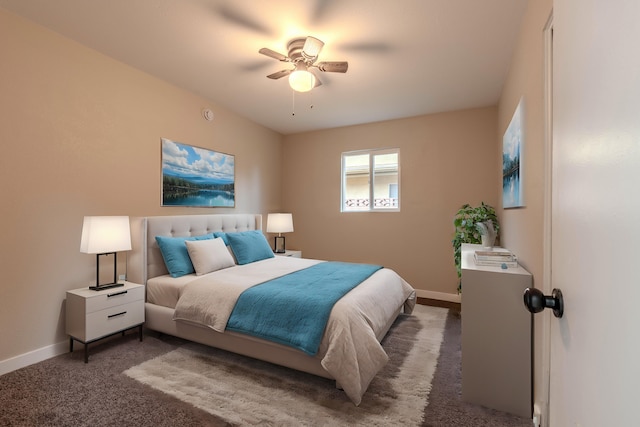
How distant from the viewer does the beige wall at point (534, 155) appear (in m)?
1.61

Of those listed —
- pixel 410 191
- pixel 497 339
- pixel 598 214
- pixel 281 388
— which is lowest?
pixel 281 388

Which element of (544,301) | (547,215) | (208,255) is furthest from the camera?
(208,255)

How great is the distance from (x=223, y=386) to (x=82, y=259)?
1781 mm

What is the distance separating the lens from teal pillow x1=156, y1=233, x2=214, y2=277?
2922mm

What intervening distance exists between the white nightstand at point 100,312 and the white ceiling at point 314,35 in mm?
2192

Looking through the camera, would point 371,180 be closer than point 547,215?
No

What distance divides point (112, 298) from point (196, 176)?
67.5 inches

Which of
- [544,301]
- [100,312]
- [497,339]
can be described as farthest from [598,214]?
[100,312]

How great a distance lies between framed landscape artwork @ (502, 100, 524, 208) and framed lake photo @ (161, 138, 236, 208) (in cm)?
339

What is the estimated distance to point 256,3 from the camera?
206cm

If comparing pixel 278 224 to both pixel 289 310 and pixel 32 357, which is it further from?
pixel 32 357

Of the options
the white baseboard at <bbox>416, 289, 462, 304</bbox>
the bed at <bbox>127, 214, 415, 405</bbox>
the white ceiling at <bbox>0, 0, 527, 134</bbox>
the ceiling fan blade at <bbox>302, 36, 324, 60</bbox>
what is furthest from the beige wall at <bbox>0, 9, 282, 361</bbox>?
the white baseboard at <bbox>416, 289, 462, 304</bbox>

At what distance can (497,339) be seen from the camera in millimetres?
1826

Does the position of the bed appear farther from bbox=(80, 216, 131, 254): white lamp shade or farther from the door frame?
the door frame
